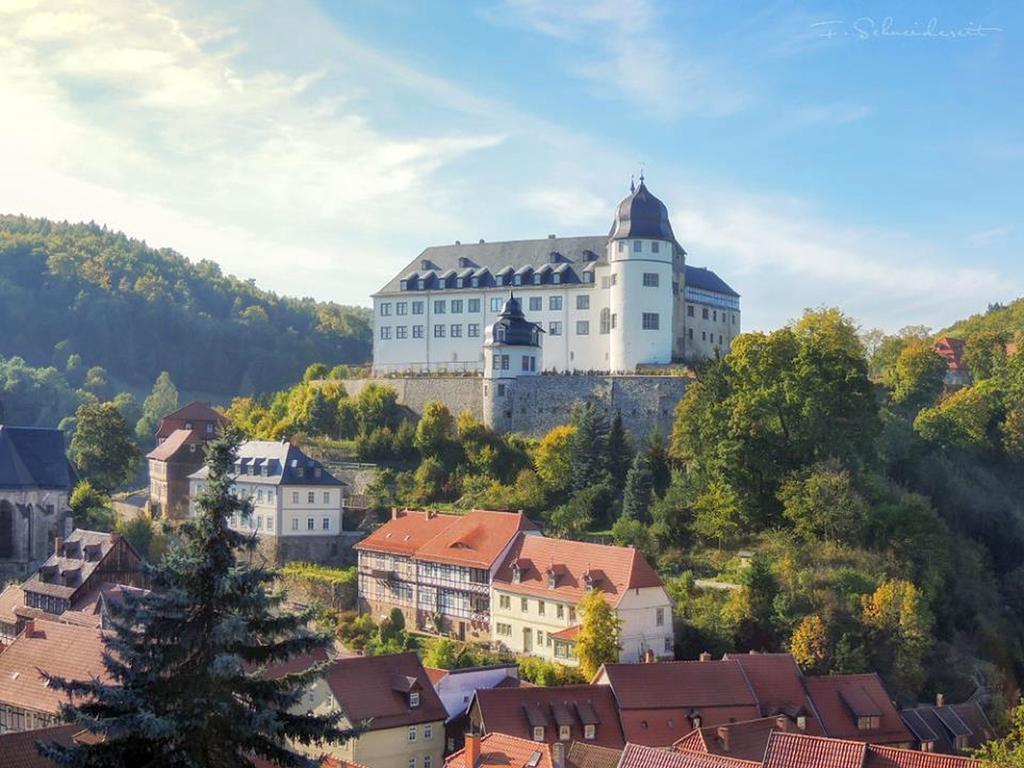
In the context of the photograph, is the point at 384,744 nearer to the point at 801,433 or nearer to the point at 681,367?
the point at 801,433

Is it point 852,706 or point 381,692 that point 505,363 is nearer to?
point 381,692

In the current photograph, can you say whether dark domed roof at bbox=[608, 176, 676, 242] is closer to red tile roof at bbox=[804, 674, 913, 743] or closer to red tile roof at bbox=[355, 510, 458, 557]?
red tile roof at bbox=[355, 510, 458, 557]

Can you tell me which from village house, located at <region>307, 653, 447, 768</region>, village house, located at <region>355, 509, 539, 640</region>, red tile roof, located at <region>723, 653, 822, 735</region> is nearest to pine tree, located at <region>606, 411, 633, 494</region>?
village house, located at <region>355, 509, 539, 640</region>

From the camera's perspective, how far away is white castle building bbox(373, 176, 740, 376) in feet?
190

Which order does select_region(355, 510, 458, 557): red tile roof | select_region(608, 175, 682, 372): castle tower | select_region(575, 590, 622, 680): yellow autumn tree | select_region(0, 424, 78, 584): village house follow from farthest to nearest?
select_region(0, 424, 78, 584): village house → select_region(608, 175, 682, 372): castle tower → select_region(355, 510, 458, 557): red tile roof → select_region(575, 590, 622, 680): yellow autumn tree

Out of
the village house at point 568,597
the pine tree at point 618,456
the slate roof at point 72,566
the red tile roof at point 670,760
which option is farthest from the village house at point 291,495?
the red tile roof at point 670,760

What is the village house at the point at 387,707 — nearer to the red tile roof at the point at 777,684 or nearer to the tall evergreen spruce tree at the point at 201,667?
the red tile roof at the point at 777,684

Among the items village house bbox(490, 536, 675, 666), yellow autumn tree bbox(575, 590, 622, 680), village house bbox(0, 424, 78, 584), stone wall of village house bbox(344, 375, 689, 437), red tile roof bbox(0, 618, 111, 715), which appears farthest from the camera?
village house bbox(0, 424, 78, 584)

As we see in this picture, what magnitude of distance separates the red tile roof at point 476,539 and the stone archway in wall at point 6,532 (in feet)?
74.4

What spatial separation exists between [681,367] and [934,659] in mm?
18816

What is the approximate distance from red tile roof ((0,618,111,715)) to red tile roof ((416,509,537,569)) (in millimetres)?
13744

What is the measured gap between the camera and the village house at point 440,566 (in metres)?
44.8

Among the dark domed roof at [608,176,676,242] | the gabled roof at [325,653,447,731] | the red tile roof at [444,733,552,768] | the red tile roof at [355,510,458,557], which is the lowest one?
the red tile roof at [444,733,552,768]

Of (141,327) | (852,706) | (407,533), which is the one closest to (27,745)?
(852,706)
